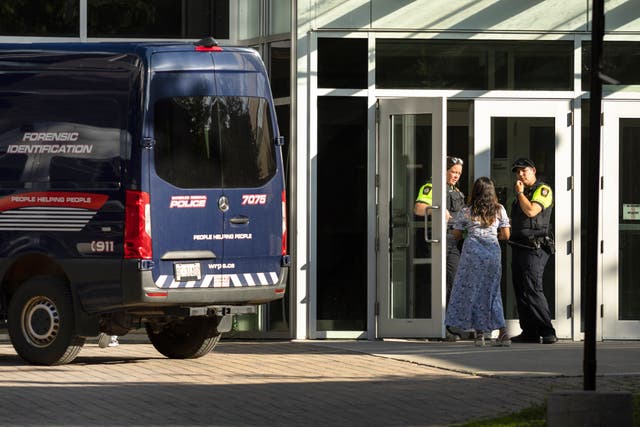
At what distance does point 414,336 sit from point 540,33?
11.0ft

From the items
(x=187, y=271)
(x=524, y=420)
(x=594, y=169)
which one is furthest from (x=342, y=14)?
(x=594, y=169)

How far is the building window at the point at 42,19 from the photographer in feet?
55.0

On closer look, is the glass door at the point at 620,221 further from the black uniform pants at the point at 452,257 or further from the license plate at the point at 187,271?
the license plate at the point at 187,271

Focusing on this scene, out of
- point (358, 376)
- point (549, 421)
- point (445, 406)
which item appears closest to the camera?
point (549, 421)

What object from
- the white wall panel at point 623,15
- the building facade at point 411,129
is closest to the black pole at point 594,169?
the building facade at point 411,129

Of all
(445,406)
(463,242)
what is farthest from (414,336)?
(445,406)

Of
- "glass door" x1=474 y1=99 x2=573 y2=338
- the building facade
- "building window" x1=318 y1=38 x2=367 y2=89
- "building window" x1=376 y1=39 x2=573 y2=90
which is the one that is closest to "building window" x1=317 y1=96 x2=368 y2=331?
the building facade

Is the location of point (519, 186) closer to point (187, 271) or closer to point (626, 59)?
point (626, 59)

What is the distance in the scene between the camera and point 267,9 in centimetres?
1661

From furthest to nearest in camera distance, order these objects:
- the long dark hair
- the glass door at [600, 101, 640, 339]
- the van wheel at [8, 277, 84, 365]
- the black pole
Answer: the glass door at [600, 101, 640, 339], the long dark hair, the van wheel at [8, 277, 84, 365], the black pole

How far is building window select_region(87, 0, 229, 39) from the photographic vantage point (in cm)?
1677

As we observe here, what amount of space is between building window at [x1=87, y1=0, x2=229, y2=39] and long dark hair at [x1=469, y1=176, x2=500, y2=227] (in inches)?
149

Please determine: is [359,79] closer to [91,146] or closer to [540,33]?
[540,33]

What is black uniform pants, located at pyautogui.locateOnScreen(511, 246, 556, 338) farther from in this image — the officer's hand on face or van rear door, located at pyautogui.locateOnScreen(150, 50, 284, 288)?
van rear door, located at pyautogui.locateOnScreen(150, 50, 284, 288)
